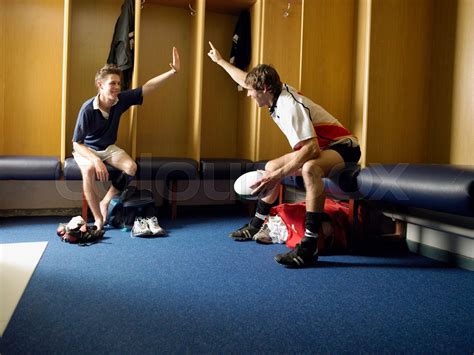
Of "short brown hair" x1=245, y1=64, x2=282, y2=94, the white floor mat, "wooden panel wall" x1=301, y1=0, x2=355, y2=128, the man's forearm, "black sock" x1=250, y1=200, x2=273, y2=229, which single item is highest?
"wooden panel wall" x1=301, y1=0, x2=355, y2=128

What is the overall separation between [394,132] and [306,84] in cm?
80

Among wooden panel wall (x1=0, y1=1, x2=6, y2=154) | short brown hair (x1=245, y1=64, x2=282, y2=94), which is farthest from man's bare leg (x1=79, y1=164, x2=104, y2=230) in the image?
short brown hair (x1=245, y1=64, x2=282, y2=94)

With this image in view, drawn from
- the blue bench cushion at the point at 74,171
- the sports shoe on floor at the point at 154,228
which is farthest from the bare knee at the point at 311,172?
the blue bench cushion at the point at 74,171

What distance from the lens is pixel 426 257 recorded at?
2379 mm

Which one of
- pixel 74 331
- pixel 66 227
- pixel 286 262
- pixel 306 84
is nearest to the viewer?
pixel 74 331

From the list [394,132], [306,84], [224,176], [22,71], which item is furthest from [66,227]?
[394,132]

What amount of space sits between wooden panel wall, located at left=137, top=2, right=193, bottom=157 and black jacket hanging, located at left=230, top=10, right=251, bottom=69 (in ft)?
1.52

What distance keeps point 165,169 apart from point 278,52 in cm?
148

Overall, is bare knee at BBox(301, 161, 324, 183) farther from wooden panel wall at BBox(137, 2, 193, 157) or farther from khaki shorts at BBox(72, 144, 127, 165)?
wooden panel wall at BBox(137, 2, 193, 157)

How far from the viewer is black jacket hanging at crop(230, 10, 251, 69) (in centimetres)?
388

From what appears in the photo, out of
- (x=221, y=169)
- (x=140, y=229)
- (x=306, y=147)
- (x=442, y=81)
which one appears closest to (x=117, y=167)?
(x=140, y=229)

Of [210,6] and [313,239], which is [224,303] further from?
[210,6]

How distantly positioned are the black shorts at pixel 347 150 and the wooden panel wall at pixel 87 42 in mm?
2093

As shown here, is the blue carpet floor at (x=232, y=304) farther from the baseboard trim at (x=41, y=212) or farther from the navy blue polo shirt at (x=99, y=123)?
the baseboard trim at (x=41, y=212)
